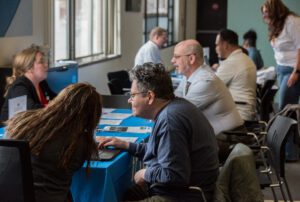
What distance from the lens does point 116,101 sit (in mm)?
4508

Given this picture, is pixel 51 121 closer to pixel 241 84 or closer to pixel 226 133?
pixel 226 133

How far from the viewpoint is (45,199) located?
Result: 2.23 meters

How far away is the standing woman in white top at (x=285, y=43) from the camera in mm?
5241

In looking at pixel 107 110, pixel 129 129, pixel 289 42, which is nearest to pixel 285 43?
pixel 289 42

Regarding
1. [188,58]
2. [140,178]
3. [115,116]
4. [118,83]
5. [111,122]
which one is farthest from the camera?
[118,83]

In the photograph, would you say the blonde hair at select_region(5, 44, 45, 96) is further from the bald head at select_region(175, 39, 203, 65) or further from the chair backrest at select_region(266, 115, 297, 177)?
the chair backrest at select_region(266, 115, 297, 177)

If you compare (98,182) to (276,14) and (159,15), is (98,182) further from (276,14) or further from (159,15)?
(159,15)

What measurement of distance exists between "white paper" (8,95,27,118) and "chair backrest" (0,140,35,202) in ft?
4.53

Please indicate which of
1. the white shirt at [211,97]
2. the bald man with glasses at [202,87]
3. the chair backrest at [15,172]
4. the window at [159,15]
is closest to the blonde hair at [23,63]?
the bald man with glasses at [202,87]

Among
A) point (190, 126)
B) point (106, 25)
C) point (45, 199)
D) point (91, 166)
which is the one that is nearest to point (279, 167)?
point (190, 126)

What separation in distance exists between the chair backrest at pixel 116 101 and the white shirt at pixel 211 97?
0.69 meters

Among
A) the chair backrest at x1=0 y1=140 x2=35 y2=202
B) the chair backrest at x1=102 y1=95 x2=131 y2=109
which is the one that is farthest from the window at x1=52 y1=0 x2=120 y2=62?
the chair backrest at x1=0 y1=140 x2=35 y2=202

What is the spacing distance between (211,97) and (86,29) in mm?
4029

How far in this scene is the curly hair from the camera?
2.67 metres
